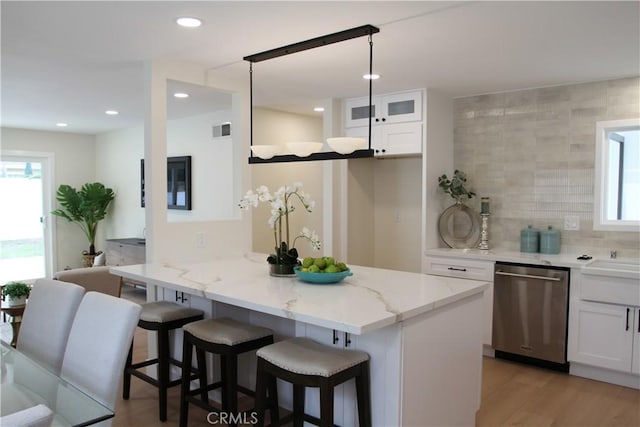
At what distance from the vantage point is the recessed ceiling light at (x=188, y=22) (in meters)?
2.54

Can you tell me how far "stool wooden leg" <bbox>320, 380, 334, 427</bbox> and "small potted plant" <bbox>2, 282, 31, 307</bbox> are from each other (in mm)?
3098

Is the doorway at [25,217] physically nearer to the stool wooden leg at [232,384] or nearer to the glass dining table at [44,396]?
the glass dining table at [44,396]

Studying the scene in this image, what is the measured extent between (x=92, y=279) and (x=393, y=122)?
2.96 m

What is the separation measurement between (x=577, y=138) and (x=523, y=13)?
77.9 inches

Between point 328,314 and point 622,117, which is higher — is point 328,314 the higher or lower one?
the lower one

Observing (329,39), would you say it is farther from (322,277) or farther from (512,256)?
(512,256)

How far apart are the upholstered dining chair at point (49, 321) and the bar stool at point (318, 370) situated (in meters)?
0.93

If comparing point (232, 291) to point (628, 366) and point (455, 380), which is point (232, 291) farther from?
point (628, 366)

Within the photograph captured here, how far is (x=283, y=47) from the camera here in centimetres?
283

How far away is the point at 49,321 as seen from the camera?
234 centimetres

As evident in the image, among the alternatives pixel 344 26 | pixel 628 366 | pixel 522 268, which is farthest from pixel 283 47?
pixel 628 366

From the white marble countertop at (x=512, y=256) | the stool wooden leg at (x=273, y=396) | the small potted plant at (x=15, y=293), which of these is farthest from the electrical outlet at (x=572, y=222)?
the small potted plant at (x=15, y=293)

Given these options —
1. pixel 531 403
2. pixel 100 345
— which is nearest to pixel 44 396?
pixel 100 345

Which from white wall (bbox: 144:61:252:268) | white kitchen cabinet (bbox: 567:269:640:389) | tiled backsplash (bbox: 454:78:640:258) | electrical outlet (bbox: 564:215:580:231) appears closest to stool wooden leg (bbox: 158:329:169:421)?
white wall (bbox: 144:61:252:268)
